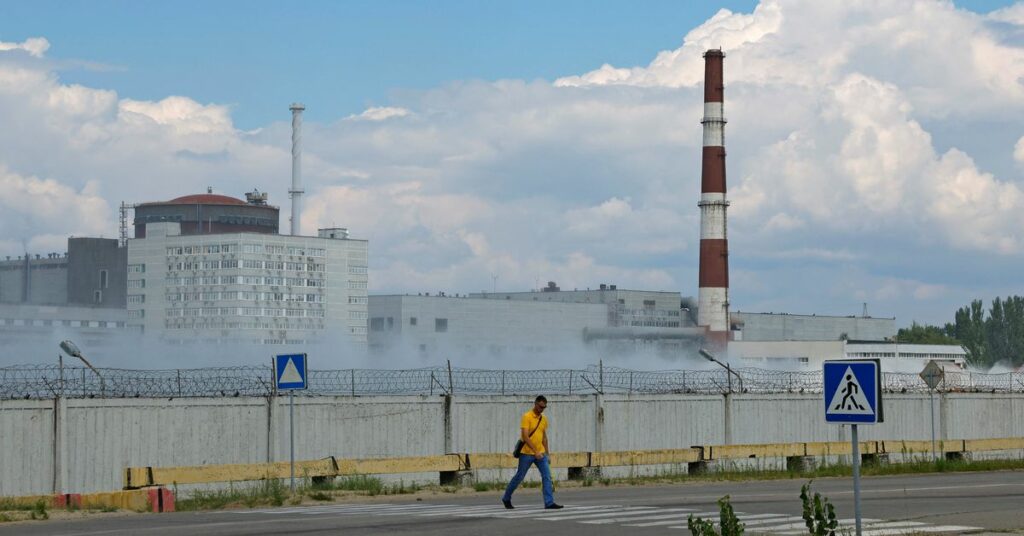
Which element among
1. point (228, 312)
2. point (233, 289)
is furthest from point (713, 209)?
point (228, 312)

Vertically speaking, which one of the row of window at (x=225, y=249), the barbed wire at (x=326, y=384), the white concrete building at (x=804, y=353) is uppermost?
the row of window at (x=225, y=249)

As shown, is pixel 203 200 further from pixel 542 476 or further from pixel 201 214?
pixel 542 476

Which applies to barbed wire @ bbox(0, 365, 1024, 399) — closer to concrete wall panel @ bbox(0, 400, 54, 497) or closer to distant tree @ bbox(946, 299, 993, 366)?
concrete wall panel @ bbox(0, 400, 54, 497)

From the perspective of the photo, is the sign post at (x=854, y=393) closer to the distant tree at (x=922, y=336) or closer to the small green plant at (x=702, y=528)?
the small green plant at (x=702, y=528)

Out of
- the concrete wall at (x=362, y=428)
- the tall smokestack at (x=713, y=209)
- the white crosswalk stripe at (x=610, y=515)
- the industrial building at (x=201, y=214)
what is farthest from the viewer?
the industrial building at (x=201, y=214)

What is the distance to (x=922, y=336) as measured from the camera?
164 metres

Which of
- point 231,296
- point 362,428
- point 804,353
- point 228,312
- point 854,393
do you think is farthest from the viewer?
point 228,312

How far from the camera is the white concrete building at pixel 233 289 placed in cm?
15050

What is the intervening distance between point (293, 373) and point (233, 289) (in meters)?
126

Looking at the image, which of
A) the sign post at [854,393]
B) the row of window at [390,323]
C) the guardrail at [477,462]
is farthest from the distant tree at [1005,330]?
the sign post at [854,393]

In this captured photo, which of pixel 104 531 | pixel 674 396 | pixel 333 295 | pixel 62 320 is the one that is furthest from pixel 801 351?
pixel 104 531

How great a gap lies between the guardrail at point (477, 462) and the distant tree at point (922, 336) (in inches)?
4703

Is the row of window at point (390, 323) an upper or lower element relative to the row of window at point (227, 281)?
lower

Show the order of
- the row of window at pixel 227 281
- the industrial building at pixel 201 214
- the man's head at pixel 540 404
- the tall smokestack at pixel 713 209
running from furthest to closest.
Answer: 1. the industrial building at pixel 201 214
2. the row of window at pixel 227 281
3. the tall smokestack at pixel 713 209
4. the man's head at pixel 540 404
